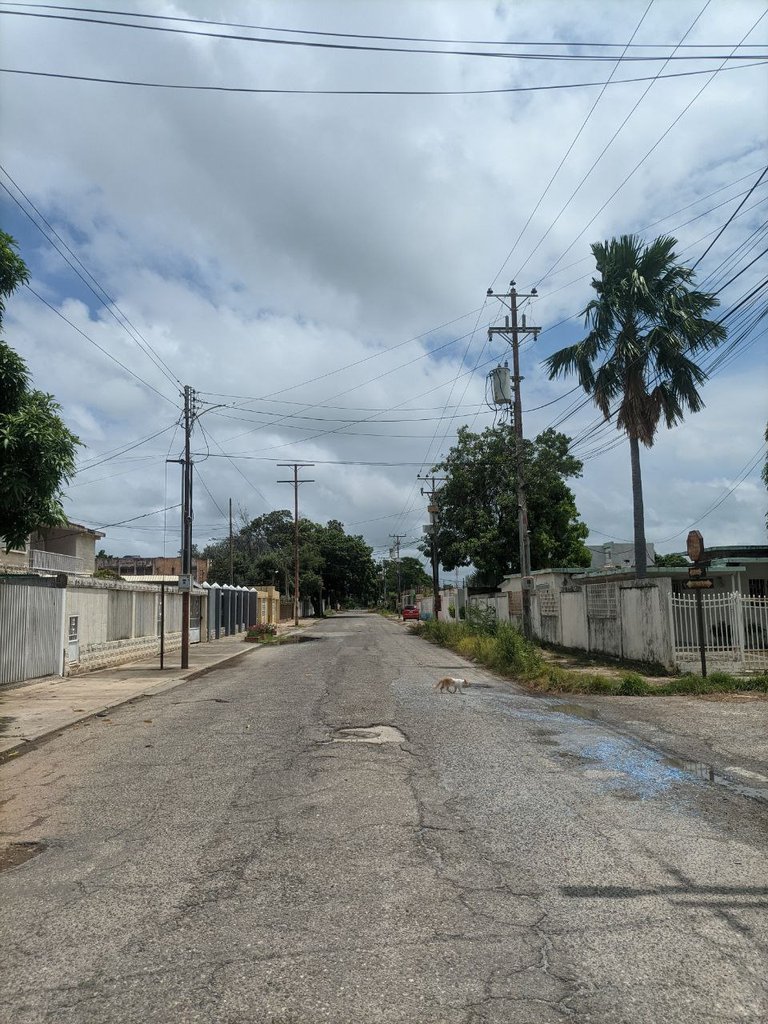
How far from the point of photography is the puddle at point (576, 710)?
490 inches

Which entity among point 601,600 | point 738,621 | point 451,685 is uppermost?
point 601,600

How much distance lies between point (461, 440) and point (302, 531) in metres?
46.3

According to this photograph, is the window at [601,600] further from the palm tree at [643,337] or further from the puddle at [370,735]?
the puddle at [370,735]

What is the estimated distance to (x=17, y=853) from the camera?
231 inches

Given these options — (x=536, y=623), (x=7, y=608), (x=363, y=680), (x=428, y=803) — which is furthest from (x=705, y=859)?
(x=536, y=623)

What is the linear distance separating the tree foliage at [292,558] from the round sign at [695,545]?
61.1 meters

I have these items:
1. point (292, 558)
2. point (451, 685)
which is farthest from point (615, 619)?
point (292, 558)

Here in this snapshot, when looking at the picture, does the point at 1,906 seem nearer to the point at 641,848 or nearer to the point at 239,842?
the point at 239,842

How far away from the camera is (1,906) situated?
479 cm

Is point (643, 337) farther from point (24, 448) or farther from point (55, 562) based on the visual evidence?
point (55, 562)

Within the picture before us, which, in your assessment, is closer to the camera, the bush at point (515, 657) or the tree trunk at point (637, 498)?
the bush at point (515, 657)

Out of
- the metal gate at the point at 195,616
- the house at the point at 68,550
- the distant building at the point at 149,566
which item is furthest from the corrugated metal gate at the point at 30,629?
the distant building at the point at 149,566

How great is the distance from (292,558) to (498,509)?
41.2 meters

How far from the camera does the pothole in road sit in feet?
18.5
